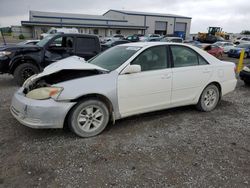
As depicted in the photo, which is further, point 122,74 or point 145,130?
point 145,130

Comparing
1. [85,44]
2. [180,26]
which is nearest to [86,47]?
[85,44]

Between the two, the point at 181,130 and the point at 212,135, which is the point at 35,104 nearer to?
the point at 181,130

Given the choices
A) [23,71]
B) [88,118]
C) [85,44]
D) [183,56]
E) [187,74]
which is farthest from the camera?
[85,44]

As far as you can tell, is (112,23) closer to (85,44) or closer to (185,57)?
(85,44)

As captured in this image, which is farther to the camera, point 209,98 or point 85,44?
point 85,44

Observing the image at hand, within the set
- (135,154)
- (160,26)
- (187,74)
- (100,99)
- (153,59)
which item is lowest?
(135,154)

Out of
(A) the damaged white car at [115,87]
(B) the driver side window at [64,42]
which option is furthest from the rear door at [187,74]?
(B) the driver side window at [64,42]

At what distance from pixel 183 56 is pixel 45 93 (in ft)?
8.94

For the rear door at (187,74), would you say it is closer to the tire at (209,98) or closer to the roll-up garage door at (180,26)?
the tire at (209,98)

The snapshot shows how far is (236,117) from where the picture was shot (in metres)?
4.80

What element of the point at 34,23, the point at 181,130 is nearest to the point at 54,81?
the point at 181,130

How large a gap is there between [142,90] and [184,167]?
57.9 inches

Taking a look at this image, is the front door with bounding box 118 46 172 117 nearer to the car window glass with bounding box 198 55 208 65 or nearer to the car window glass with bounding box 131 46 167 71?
the car window glass with bounding box 131 46 167 71

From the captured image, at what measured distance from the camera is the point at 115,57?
430cm
